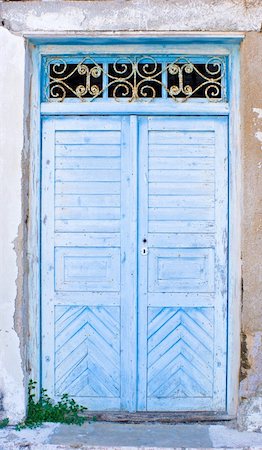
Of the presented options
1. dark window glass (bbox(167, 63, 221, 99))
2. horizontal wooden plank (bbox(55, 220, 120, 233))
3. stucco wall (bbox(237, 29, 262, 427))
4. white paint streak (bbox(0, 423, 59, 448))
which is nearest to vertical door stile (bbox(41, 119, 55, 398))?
horizontal wooden plank (bbox(55, 220, 120, 233))

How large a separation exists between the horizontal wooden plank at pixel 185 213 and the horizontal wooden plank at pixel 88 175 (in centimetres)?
40

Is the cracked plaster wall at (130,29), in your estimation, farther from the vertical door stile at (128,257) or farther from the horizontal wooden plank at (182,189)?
the vertical door stile at (128,257)

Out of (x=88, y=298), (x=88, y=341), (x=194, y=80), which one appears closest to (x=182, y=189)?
(x=194, y=80)

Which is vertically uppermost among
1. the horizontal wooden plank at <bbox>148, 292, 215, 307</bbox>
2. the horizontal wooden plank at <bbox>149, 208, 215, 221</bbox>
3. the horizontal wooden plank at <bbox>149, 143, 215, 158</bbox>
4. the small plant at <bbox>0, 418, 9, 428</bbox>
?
the horizontal wooden plank at <bbox>149, 143, 215, 158</bbox>

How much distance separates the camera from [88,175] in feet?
17.0

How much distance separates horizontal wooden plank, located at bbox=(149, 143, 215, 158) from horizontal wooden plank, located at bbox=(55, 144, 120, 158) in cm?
28

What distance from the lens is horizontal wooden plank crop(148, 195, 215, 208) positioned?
5.14m

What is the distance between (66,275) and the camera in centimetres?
518

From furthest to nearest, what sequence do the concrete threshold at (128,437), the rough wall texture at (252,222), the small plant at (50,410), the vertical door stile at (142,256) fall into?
the vertical door stile at (142,256) → the small plant at (50,410) → the rough wall texture at (252,222) → the concrete threshold at (128,437)

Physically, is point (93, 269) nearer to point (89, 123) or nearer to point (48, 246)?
point (48, 246)

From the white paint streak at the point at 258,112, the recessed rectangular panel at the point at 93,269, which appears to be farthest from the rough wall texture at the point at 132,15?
the recessed rectangular panel at the point at 93,269

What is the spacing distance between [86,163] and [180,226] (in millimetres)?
819

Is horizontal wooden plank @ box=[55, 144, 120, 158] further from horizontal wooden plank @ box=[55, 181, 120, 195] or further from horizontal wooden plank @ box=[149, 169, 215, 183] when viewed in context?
horizontal wooden plank @ box=[149, 169, 215, 183]

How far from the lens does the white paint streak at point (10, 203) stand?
16.1 ft
